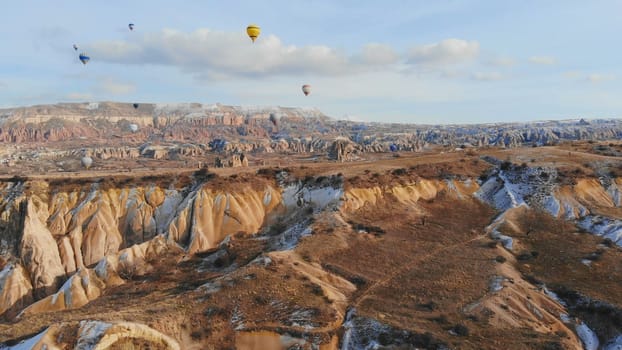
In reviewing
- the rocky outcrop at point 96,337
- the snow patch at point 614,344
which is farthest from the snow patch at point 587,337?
the rocky outcrop at point 96,337

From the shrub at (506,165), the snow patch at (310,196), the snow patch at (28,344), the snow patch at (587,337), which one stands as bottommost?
the snow patch at (587,337)

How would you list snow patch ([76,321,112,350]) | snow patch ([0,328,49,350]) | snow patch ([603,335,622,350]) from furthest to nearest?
snow patch ([603,335,622,350]) < snow patch ([76,321,112,350]) < snow patch ([0,328,49,350])

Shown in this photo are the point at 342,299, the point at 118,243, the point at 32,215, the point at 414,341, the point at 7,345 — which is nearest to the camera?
the point at 7,345

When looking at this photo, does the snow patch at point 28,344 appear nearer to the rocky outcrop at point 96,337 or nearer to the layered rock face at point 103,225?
the rocky outcrop at point 96,337

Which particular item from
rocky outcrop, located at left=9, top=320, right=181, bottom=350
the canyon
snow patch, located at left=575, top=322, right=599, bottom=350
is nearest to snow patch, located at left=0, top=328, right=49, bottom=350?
rocky outcrop, located at left=9, top=320, right=181, bottom=350

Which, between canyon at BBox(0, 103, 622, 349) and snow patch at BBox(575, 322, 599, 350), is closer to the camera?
canyon at BBox(0, 103, 622, 349)

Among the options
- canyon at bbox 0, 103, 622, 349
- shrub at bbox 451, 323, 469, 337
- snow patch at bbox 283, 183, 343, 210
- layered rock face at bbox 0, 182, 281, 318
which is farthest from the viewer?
snow patch at bbox 283, 183, 343, 210

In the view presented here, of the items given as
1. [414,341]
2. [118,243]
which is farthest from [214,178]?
[414,341]

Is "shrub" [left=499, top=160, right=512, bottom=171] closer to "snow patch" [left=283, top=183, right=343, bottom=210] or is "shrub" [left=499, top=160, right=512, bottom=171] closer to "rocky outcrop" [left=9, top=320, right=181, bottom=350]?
"snow patch" [left=283, top=183, right=343, bottom=210]

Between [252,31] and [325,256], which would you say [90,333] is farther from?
[252,31]

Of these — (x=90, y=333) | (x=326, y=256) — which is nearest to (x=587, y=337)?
(x=326, y=256)

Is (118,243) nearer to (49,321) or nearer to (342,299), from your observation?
(49,321)
